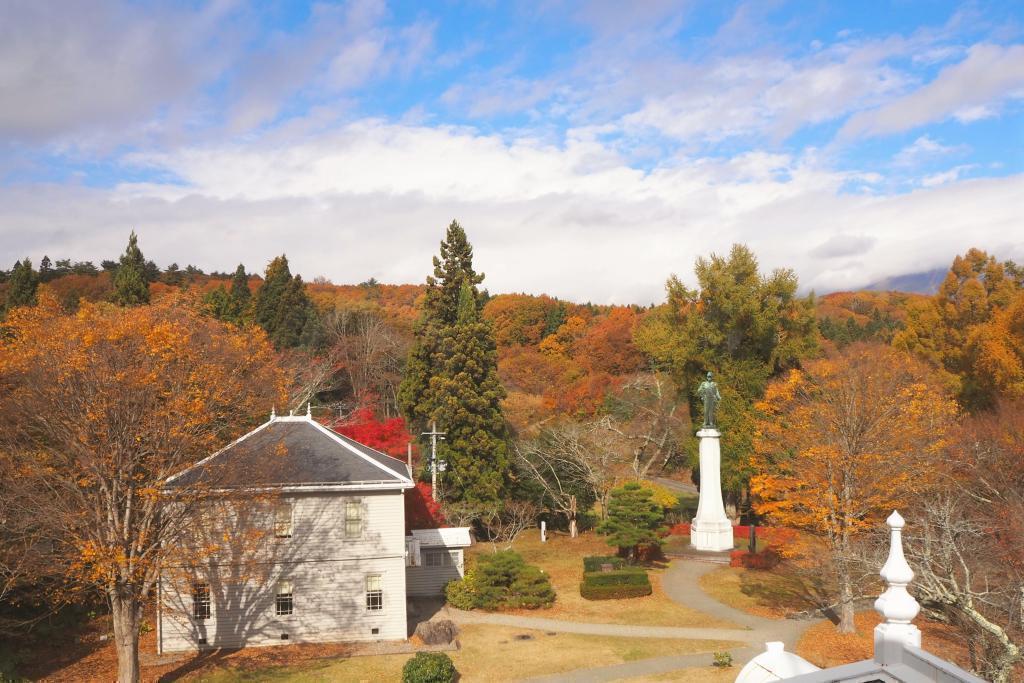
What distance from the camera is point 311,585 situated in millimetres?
22297

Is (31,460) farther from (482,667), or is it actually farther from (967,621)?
(967,621)

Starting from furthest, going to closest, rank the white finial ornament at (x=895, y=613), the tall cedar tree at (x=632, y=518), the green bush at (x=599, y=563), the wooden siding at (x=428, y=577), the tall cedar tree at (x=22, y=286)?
the tall cedar tree at (x=22, y=286) < the tall cedar tree at (x=632, y=518) < the green bush at (x=599, y=563) < the wooden siding at (x=428, y=577) < the white finial ornament at (x=895, y=613)

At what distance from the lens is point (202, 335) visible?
31.8 m

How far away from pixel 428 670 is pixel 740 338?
25.6m

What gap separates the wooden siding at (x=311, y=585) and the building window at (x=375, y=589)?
0.54ft

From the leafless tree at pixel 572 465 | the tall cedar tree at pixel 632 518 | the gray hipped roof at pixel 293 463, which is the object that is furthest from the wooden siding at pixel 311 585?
the leafless tree at pixel 572 465

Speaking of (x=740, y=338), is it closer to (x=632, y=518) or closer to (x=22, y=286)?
(x=632, y=518)

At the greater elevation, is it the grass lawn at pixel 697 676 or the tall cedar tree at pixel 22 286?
the tall cedar tree at pixel 22 286

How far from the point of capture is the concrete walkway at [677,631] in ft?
63.7

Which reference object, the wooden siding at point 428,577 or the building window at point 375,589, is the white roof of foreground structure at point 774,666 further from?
the wooden siding at point 428,577

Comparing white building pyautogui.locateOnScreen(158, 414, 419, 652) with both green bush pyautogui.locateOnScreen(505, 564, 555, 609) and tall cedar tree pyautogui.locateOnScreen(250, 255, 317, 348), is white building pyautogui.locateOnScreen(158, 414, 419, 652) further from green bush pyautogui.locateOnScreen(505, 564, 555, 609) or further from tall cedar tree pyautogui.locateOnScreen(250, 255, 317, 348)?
tall cedar tree pyautogui.locateOnScreen(250, 255, 317, 348)

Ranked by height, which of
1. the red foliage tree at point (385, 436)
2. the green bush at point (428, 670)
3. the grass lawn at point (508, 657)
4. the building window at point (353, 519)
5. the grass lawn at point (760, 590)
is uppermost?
the red foliage tree at point (385, 436)

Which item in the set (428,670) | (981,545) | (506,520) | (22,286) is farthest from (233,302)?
(981,545)

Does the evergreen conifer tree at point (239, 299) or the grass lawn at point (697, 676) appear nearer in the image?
the grass lawn at point (697, 676)
